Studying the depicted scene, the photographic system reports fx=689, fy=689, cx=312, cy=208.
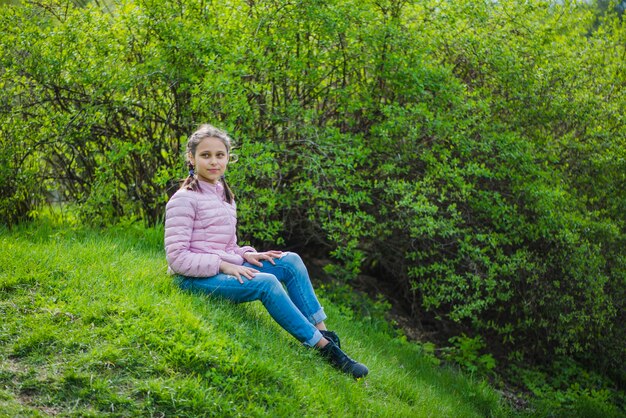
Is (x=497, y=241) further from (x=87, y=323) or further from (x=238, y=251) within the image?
(x=87, y=323)

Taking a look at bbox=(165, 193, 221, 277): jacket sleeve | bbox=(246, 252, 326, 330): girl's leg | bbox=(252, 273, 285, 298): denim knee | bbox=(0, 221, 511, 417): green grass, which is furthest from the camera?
bbox=(246, 252, 326, 330): girl's leg

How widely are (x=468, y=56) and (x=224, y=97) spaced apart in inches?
115

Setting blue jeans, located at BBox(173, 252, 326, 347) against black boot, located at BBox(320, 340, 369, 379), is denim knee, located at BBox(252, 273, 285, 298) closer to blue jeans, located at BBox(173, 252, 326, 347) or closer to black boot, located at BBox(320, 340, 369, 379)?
blue jeans, located at BBox(173, 252, 326, 347)

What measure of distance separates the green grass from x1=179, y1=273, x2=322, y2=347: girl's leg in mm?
130

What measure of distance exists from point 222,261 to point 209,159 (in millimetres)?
763

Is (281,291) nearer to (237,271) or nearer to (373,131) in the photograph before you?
(237,271)

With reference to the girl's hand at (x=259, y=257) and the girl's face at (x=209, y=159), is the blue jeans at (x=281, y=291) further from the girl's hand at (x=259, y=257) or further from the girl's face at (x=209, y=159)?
the girl's face at (x=209, y=159)

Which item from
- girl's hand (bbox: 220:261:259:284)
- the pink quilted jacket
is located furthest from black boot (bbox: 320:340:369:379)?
the pink quilted jacket

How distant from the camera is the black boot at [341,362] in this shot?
469 cm

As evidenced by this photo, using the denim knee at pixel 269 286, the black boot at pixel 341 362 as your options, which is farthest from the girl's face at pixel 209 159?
the black boot at pixel 341 362

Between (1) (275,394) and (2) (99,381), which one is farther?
(1) (275,394)

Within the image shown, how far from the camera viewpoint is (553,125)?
8.21 m

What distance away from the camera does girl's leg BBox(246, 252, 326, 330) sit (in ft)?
16.0

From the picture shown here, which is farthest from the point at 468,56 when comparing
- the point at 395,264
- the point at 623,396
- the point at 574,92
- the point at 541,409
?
the point at 623,396
